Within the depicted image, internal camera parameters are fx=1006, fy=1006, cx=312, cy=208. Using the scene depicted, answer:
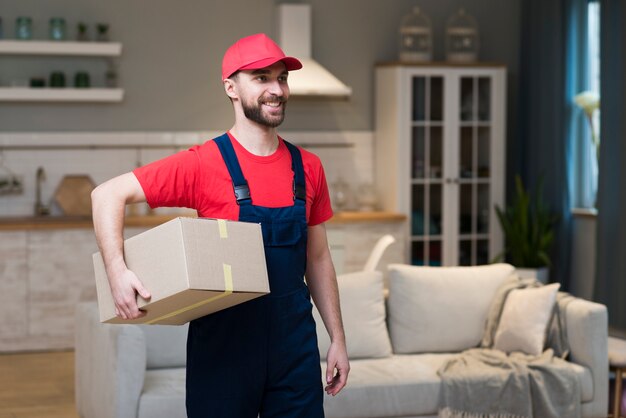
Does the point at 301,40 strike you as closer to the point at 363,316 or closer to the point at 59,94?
the point at 59,94

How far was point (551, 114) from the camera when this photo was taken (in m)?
7.40

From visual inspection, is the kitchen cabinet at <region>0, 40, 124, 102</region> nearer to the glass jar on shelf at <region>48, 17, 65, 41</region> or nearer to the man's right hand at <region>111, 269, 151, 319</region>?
the glass jar on shelf at <region>48, 17, 65, 41</region>

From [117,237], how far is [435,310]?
280cm

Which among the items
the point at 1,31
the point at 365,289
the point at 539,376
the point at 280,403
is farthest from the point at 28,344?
the point at 280,403

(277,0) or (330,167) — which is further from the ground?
(277,0)

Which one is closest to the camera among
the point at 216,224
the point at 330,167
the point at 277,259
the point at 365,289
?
the point at 216,224

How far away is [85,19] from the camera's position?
7121 millimetres

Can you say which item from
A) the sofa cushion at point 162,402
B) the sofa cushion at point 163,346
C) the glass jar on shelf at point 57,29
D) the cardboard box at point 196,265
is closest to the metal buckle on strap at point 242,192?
the cardboard box at point 196,265

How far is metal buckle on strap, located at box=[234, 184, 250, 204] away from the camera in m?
2.41

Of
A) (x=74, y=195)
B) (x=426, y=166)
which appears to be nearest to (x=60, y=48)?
(x=74, y=195)

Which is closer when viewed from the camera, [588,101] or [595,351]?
[595,351]

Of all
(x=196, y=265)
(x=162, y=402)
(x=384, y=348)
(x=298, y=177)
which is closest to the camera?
(x=196, y=265)

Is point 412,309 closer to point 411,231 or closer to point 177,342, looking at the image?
point 177,342

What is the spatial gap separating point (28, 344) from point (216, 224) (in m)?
4.71
